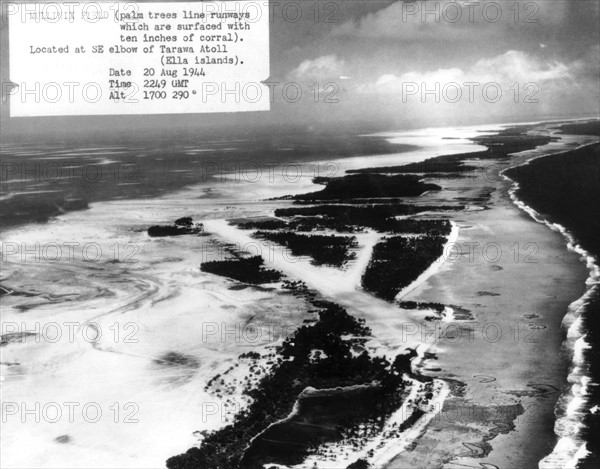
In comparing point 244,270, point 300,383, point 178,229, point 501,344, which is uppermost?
point 178,229

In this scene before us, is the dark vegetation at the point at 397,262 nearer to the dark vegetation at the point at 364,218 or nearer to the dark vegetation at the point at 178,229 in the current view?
the dark vegetation at the point at 364,218

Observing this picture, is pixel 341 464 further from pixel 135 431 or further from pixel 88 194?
pixel 88 194

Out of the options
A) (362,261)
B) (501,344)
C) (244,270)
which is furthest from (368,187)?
(501,344)

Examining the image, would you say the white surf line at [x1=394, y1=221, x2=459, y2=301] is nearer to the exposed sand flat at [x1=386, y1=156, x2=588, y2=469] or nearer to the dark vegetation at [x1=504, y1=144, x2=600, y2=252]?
the exposed sand flat at [x1=386, y1=156, x2=588, y2=469]

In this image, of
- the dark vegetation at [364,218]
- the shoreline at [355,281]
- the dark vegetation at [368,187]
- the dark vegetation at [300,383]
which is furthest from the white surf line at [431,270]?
the dark vegetation at [368,187]

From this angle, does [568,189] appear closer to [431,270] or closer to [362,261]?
[431,270]

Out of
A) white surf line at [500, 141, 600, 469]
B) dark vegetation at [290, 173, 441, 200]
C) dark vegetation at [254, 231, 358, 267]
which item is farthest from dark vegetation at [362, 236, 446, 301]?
dark vegetation at [290, 173, 441, 200]
